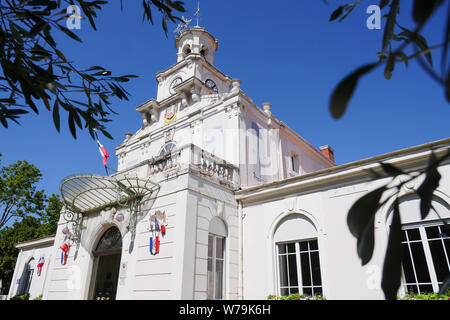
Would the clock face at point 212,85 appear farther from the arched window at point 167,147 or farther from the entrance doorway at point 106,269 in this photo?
the entrance doorway at point 106,269

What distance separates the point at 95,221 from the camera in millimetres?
11703

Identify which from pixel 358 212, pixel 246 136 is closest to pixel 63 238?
pixel 246 136

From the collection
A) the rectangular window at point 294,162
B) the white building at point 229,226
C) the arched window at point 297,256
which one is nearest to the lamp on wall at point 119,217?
the white building at point 229,226

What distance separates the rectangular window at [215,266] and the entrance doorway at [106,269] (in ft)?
10.7

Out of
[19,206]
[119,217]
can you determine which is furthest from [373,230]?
[19,206]

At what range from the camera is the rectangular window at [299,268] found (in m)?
8.88

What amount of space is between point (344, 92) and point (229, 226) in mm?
10028

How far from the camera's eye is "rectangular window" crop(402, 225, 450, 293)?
7.16 meters

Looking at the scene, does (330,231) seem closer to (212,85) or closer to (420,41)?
(420,41)

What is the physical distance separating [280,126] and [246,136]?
10.6 ft

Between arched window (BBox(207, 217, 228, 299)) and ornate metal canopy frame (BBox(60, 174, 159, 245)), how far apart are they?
92.9 inches

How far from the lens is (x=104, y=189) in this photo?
10.9 m

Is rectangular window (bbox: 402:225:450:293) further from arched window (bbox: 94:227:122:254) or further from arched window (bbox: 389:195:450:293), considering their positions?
arched window (bbox: 94:227:122:254)
